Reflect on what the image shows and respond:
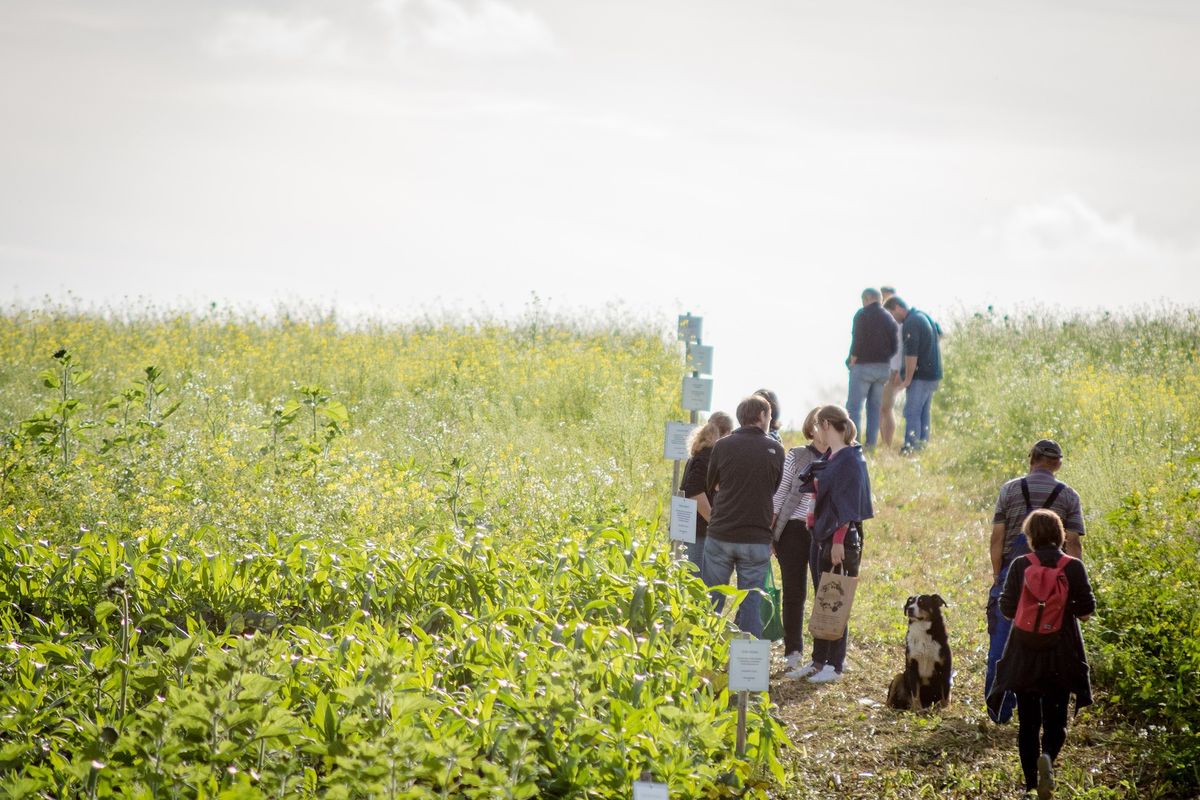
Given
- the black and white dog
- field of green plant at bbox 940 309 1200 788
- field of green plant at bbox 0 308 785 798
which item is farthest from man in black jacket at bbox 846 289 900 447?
the black and white dog

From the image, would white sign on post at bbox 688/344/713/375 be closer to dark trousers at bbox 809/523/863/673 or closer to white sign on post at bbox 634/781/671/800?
dark trousers at bbox 809/523/863/673

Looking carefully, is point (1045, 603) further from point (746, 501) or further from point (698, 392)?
point (698, 392)

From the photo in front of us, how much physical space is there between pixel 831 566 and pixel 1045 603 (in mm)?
1730

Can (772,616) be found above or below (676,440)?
below

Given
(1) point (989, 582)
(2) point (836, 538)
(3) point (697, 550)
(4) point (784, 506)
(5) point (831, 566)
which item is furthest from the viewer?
(1) point (989, 582)

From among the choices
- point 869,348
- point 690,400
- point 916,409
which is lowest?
point 916,409

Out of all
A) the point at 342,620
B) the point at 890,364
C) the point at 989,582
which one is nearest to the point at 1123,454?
the point at 989,582

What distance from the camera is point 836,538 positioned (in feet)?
22.1

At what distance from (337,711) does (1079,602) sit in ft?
11.2

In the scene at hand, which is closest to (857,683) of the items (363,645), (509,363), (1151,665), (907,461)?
(1151,665)

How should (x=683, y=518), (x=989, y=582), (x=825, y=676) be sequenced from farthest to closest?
(x=989, y=582)
(x=825, y=676)
(x=683, y=518)

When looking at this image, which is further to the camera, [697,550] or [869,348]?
[869,348]

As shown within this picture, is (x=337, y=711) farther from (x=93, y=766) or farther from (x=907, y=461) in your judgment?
(x=907, y=461)

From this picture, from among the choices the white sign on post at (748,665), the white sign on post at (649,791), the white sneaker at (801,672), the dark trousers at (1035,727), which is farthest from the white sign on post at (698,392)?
the white sign on post at (649,791)
